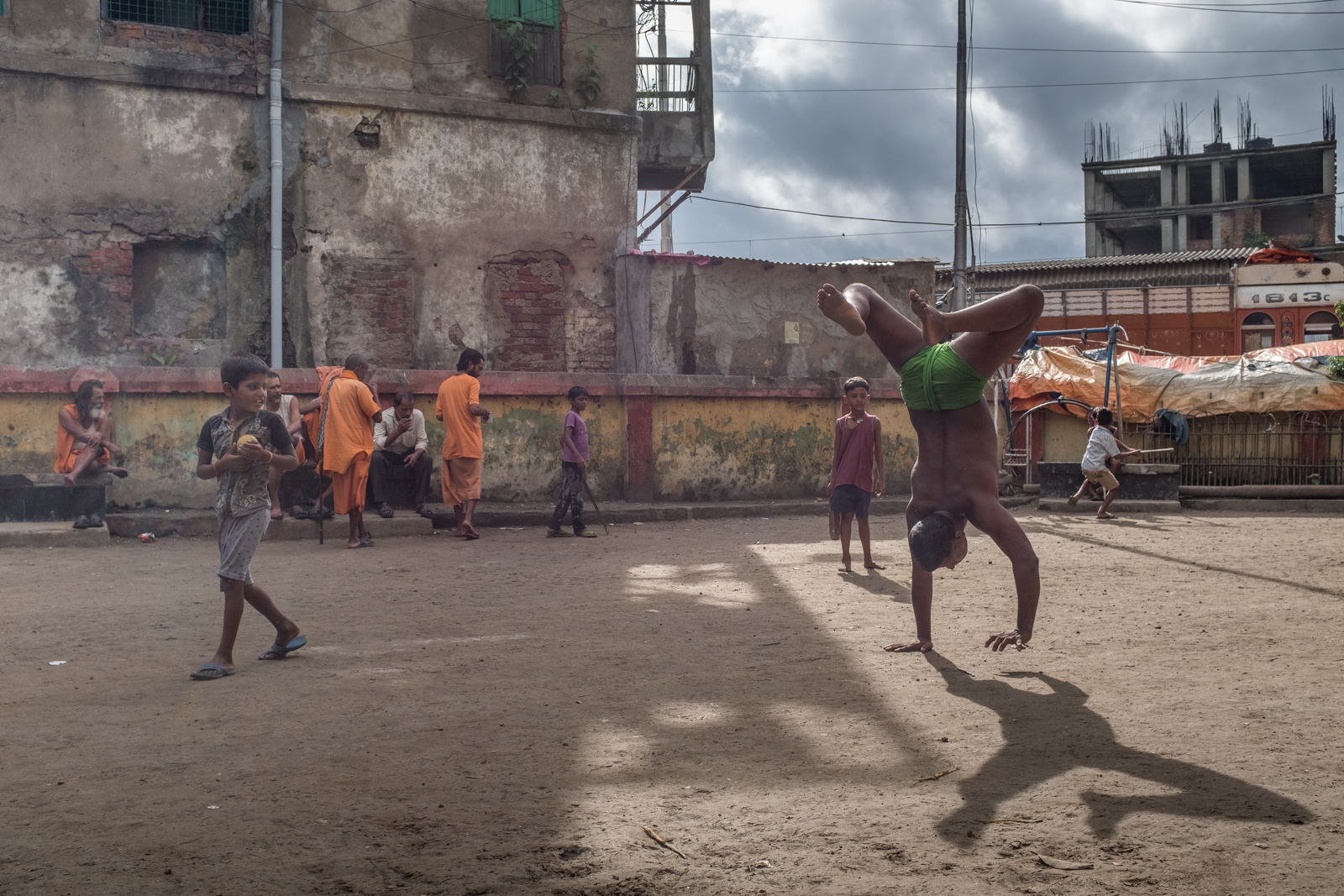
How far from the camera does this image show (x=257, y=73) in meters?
14.5

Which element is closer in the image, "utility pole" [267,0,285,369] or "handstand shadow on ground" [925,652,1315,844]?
"handstand shadow on ground" [925,652,1315,844]

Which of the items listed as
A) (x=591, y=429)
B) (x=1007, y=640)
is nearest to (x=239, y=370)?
(x=1007, y=640)

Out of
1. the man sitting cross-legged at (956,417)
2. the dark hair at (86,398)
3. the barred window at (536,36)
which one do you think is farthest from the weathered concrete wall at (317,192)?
the man sitting cross-legged at (956,417)

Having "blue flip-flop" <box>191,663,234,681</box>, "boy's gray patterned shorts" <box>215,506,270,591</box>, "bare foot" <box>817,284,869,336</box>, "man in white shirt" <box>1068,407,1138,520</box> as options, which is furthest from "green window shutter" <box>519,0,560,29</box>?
"blue flip-flop" <box>191,663,234,681</box>

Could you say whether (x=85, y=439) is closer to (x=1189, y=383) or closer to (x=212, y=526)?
(x=212, y=526)

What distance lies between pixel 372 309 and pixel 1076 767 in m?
13.2

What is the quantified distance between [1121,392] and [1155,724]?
39.1ft

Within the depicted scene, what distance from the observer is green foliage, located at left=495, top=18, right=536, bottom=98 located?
15.6 metres

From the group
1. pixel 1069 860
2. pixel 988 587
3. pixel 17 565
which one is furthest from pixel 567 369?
pixel 1069 860

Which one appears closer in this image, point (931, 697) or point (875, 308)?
point (931, 697)

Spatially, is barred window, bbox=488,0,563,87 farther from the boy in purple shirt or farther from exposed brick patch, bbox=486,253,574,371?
the boy in purple shirt

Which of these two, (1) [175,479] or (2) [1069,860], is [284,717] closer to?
(2) [1069,860]

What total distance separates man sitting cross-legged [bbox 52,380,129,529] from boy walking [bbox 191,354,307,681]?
5370mm

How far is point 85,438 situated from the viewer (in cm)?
962
